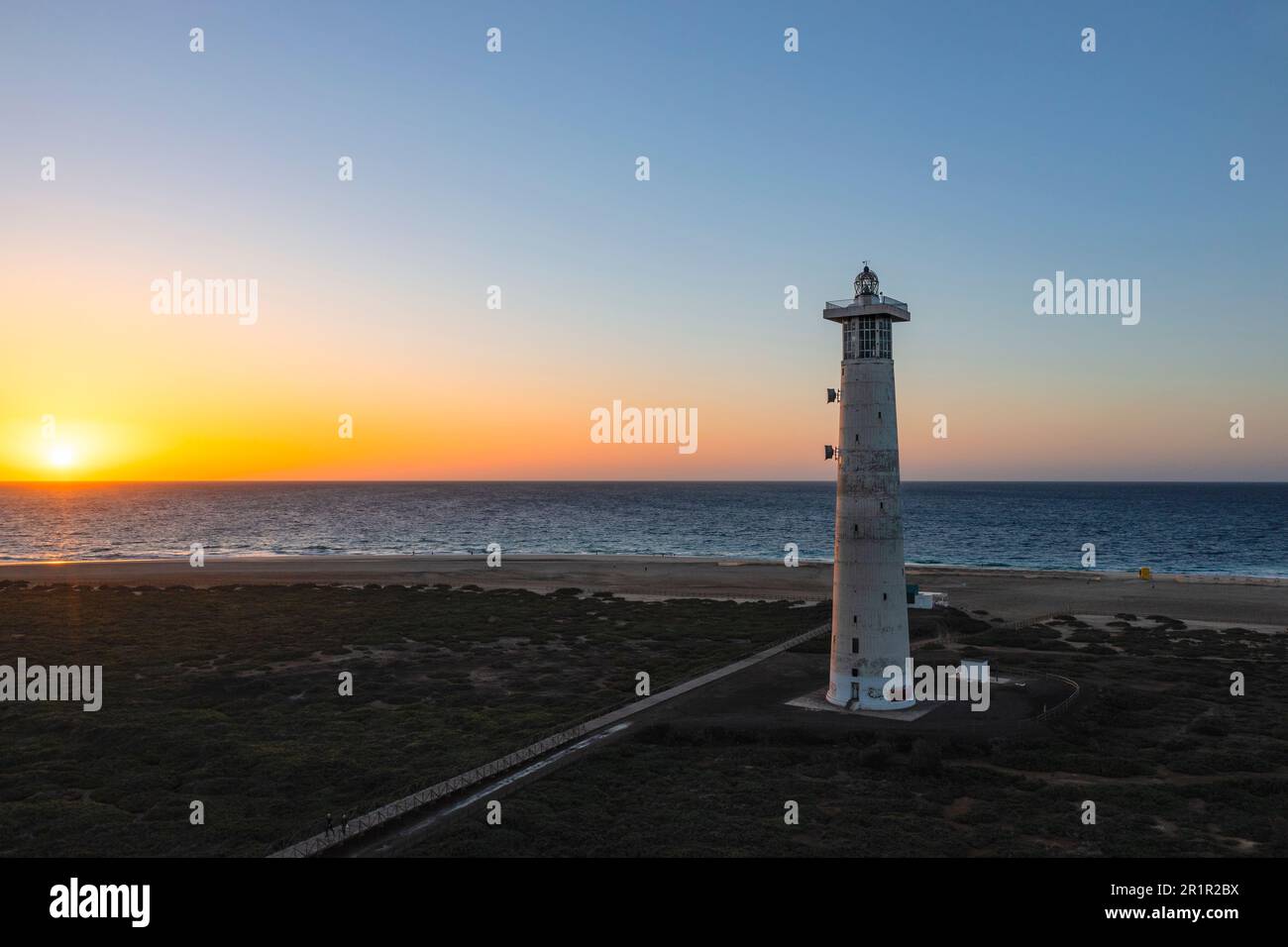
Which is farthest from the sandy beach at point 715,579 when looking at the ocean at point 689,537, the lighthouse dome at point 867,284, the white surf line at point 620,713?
the lighthouse dome at point 867,284

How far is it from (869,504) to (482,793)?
15932 mm

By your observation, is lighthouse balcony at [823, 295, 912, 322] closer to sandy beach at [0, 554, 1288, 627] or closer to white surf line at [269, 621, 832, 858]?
white surf line at [269, 621, 832, 858]

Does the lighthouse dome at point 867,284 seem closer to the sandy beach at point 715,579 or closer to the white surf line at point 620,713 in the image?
the white surf line at point 620,713

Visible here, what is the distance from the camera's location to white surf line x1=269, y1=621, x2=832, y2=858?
19312 mm

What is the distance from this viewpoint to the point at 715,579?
77125 millimetres

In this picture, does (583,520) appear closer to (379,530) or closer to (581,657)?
(379,530)

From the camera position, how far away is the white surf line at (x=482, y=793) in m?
19.7

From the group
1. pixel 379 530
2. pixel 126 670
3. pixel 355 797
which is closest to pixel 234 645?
pixel 126 670

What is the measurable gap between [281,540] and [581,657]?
10909 centimetres

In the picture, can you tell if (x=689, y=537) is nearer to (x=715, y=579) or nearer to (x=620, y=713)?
(x=715, y=579)

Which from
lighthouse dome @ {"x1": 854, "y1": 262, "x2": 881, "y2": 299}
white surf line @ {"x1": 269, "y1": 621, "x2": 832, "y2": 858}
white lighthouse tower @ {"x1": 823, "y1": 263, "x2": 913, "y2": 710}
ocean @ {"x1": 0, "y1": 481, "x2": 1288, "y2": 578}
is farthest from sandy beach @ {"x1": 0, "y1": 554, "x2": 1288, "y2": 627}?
lighthouse dome @ {"x1": 854, "y1": 262, "x2": 881, "y2": 299}

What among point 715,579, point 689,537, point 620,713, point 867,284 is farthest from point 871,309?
point 689,537

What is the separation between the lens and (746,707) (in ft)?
101
